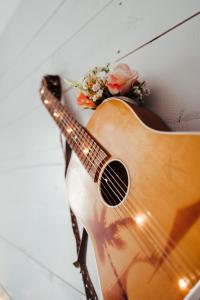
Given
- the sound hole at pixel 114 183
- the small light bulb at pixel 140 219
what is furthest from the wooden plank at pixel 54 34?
the small light bulb at pixel 140 219

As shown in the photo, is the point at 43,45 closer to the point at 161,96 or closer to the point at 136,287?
the point at 161,96

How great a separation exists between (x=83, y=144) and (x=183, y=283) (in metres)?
0.40

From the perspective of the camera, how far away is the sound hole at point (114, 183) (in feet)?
1.65

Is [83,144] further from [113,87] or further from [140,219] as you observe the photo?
[140,219]

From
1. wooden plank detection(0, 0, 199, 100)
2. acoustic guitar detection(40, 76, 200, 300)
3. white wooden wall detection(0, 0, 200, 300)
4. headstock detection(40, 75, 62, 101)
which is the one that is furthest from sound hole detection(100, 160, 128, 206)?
headstock detection(40, 75, 62, 101)

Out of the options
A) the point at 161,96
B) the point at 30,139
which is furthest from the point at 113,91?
the point at 30,139

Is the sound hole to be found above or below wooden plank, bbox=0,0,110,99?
below

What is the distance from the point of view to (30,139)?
4.03 feet

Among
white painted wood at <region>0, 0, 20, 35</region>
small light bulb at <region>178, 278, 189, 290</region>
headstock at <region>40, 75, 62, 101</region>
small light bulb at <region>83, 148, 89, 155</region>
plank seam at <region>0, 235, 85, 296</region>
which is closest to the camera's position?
small light bulb at <region>178, 278, 189, 290</region>

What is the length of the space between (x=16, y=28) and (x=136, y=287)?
1.52 m

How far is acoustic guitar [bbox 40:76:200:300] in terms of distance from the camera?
360 mm

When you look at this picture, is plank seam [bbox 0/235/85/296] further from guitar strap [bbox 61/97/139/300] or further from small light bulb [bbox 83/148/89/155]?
small light bulb [bbox 83/148/89/155]

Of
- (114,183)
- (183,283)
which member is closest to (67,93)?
(114,183)

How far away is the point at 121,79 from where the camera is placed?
0.56 m
